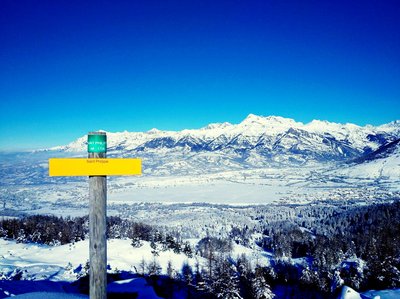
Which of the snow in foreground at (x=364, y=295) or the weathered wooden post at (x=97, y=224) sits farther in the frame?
the snow in foreground at (x=364, y=295)

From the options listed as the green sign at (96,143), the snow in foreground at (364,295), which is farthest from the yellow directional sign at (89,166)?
the snow in foreground at (364,295)

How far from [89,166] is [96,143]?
0.30 m

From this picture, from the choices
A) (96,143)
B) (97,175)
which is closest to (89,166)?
(97,175)

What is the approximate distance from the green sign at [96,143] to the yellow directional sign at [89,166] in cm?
11

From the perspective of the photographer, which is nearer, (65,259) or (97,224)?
(97,224)

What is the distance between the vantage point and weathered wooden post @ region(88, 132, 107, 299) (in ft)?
13.4

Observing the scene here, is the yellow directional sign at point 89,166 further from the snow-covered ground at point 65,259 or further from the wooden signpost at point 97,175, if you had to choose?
the snow-covered ground at point 65,259

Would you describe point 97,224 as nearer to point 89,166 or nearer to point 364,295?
point 89,166

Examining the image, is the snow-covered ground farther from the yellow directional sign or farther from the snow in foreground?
the yellow directional sign

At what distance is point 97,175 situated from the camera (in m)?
4.11

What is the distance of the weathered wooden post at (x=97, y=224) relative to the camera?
4078 millimetres

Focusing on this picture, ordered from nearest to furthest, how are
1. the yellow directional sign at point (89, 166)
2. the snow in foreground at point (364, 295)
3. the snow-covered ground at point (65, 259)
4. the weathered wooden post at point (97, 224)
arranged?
1. the yellow directional sign at point (89, 166)
2. the weathered wooden post at point (97, 224)
3. the snow in foreground at point (364, 295)
4. the snow-covered ground at point (65, 259)

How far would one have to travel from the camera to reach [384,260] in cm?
4225

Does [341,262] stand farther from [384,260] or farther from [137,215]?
[137,215]
